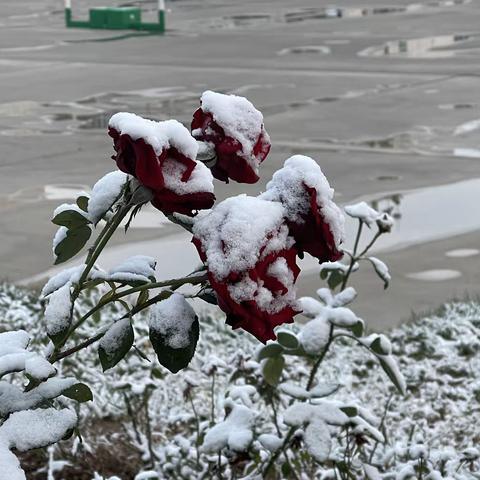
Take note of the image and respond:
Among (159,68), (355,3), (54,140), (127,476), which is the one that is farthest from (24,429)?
(355,3)

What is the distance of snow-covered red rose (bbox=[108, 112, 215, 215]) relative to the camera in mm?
1460

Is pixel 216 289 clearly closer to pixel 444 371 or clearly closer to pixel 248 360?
pixel 248 360

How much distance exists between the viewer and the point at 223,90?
12.7 metres

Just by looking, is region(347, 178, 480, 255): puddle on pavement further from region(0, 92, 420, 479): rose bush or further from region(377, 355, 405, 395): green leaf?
region(0, 92, 420, 479): rose bush

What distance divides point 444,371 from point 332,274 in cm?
180

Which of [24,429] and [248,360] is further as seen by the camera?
[248,360]

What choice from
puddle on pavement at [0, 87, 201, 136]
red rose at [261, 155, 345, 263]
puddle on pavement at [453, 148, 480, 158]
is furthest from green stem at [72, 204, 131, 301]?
puddle on pavement at [0, 87, 201, 136]

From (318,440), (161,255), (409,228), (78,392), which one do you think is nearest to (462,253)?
(409,228)

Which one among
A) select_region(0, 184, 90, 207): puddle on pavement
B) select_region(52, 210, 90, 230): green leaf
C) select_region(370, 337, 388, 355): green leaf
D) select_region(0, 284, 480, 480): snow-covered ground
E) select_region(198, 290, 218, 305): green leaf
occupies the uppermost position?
select_region(52, 210, 90, 230): green leaf

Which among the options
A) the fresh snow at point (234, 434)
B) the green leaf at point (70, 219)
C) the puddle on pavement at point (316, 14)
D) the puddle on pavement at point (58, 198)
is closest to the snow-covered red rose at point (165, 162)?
the green leaf at point (70, 219)

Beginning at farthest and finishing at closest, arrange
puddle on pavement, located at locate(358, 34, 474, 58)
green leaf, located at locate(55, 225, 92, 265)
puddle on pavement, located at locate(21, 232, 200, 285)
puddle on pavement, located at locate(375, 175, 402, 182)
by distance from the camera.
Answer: puddle on pavement, located at locate(358, 34, 474, 58)
puddle on pavement, located at locate(375, 175, 402, 182)
puddle on pavement, located at locate(21, 232, 200, 285)
green leaf, located at locate(55, 225, 92, 265)

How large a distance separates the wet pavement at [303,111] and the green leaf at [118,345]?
3.73 m

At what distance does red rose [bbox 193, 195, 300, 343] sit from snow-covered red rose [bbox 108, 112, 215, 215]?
2.2 inches

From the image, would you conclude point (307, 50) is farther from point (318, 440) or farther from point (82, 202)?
point (82, 202)
